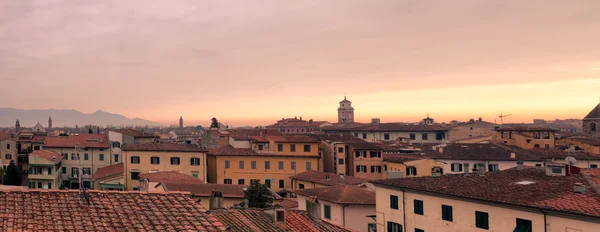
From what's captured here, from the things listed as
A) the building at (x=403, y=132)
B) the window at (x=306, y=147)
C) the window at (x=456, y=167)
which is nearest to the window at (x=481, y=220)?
the window at (x=456, y=167)

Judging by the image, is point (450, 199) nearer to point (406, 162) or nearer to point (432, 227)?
point (432, 227)

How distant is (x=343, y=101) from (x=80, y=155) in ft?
361

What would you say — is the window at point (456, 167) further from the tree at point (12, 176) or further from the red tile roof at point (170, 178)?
the tree at point (12, 176)

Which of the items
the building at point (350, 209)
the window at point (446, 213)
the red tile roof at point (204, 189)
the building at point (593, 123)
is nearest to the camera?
the window at point (446, 213)

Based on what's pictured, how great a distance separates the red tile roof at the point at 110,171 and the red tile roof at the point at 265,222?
41.2 metres

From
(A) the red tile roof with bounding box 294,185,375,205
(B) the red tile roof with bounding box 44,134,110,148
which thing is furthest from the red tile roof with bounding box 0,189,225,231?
(B) the red tile roof with bounding box 44,134,110,148

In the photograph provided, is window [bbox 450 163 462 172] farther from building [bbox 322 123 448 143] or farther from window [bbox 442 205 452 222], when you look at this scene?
window [bbox 442 205 452 222]

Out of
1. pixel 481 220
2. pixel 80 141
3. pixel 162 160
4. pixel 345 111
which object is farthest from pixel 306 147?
pixel 345 111

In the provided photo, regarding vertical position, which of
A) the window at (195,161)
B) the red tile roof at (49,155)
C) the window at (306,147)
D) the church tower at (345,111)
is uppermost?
the church tower at (345,111)

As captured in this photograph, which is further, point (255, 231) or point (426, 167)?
point (426, 167)

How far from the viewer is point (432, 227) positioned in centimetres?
2944

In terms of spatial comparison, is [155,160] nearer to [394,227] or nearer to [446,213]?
[394,227]

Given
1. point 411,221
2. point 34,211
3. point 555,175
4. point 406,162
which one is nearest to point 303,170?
point 406,162

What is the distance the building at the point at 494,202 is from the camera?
2273cm
